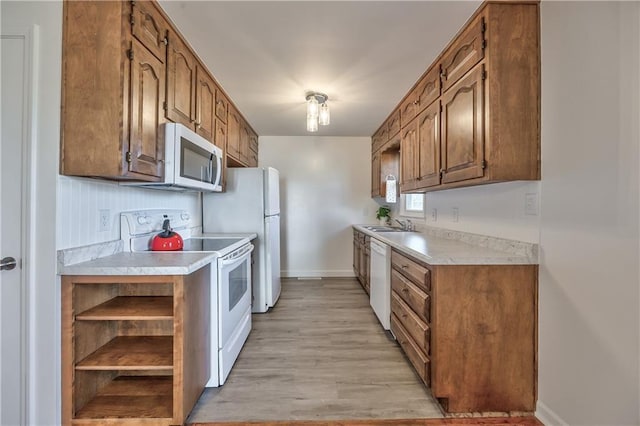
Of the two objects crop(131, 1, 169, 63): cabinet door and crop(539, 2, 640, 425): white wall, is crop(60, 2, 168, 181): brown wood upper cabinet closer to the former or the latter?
crop(131, 1, 169, 63): cabinet door

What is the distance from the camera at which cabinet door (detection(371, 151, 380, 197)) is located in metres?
4.15

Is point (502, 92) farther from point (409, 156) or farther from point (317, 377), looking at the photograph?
point (317, 377)

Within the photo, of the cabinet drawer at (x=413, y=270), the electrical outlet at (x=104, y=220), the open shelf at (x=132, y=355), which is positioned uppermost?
the electrical outlet at (x=104, y=220)

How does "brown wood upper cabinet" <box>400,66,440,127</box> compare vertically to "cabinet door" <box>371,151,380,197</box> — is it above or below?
above

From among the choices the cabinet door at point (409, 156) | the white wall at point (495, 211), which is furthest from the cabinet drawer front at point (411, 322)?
the cabinet door at point (409, 156)

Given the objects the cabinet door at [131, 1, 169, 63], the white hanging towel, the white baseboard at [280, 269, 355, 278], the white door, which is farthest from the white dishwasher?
the white door

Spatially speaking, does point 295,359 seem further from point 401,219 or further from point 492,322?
point 401,219

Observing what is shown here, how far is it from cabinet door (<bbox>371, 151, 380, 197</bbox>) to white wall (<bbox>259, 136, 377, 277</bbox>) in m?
0.12

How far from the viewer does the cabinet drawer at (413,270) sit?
1678 millimetres

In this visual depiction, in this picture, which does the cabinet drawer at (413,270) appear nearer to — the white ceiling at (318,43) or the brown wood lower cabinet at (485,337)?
the brown wood lower cabinet at (485,337)

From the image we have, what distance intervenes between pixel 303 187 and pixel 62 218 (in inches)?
133

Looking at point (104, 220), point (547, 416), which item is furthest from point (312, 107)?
point (547, 416)

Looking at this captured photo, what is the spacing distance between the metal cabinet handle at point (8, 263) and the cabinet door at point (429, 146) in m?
2.53

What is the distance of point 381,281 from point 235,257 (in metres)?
1.35
